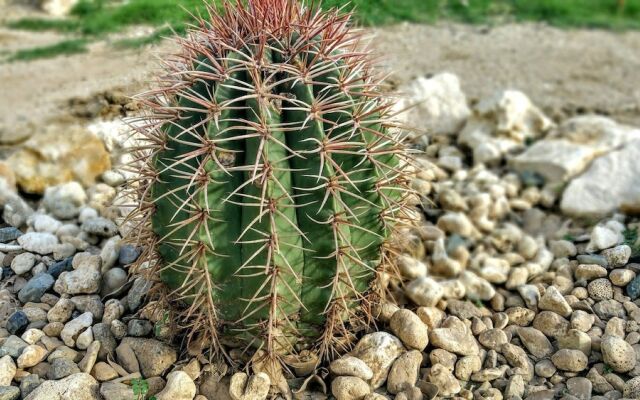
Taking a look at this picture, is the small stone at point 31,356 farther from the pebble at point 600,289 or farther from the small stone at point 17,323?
the pebble at point 600,289

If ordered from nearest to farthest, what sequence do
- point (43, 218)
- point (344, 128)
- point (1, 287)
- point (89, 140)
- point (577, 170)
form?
point (344, 128) < point (1, 287) < point (43, 218) < point (89, 140) < point (577, 170)

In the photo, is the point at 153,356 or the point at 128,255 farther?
the point at 128,255

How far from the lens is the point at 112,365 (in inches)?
101

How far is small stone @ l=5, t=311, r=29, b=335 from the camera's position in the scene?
2717 mm

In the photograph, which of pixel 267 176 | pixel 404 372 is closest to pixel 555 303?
pixel 404 372

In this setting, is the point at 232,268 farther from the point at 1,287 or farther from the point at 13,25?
the point at 13,25

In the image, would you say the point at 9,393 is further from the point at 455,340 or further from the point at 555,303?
the point at 555,303

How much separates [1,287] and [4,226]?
0.50 metres

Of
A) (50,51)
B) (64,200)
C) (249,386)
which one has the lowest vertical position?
(249,386)

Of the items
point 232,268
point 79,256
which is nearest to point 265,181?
point 232,268

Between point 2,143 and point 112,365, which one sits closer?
point 112,365

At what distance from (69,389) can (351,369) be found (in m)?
1.00

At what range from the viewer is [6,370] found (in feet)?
8.07

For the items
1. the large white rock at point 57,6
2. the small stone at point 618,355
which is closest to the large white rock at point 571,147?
the small stone at point 618,355
